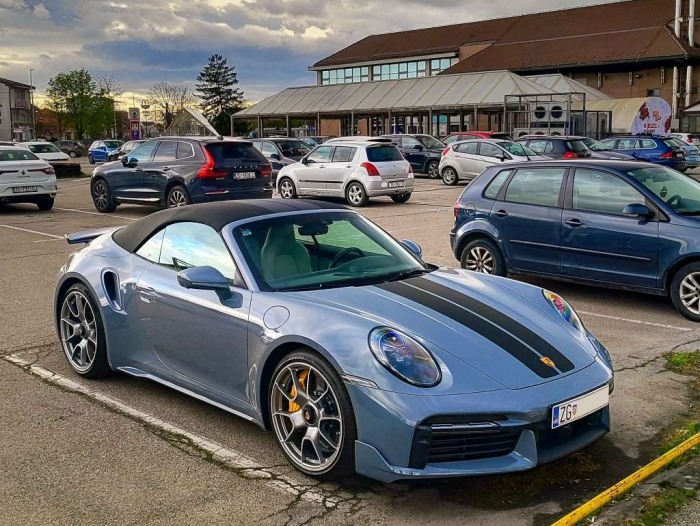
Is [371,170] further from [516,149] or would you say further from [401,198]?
[516,149]

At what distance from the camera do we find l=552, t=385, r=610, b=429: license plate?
3609mm

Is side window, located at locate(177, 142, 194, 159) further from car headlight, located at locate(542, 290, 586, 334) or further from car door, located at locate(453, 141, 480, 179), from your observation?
car headlight, located at locate(542, 290, 586, 334)

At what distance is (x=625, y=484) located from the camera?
3.57 metres

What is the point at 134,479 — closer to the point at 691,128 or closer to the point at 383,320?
the point at 383,320

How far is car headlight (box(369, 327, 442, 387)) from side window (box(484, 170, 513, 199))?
560cm

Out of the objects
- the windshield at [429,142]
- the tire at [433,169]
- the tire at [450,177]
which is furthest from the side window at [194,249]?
the windshield at [429,142]

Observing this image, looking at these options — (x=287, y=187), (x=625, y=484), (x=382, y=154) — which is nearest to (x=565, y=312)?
(x=625, y=484)

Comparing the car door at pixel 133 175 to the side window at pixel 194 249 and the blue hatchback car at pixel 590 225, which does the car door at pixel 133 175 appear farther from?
the side window at pixel 194 249

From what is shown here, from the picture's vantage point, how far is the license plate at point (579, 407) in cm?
361

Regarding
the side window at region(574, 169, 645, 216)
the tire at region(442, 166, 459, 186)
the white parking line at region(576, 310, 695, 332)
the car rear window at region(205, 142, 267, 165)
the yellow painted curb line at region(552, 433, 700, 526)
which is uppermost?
the car rear window at region(205, 142, 267, 165)

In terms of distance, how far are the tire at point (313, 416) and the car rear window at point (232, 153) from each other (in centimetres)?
1220

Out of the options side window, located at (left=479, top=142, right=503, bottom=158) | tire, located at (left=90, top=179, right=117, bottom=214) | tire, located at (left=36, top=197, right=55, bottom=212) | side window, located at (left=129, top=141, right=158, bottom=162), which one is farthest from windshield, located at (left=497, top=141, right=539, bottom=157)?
tire, located at (left=36, top=197, right=55, bottom=212)

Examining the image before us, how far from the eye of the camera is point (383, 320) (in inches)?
151

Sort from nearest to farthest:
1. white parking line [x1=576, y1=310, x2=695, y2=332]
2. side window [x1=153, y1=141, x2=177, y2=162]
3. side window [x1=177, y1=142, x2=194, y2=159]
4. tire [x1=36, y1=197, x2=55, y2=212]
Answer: white parking line [x1=576, y1=310, x2=695, y2=332], side window [x1=177, y1=142, x2=194, y2=159], side window [x1=153, y1=141, x2=177, y2=162], tire [x1=36, y1=197, x2=55, y2=212]
